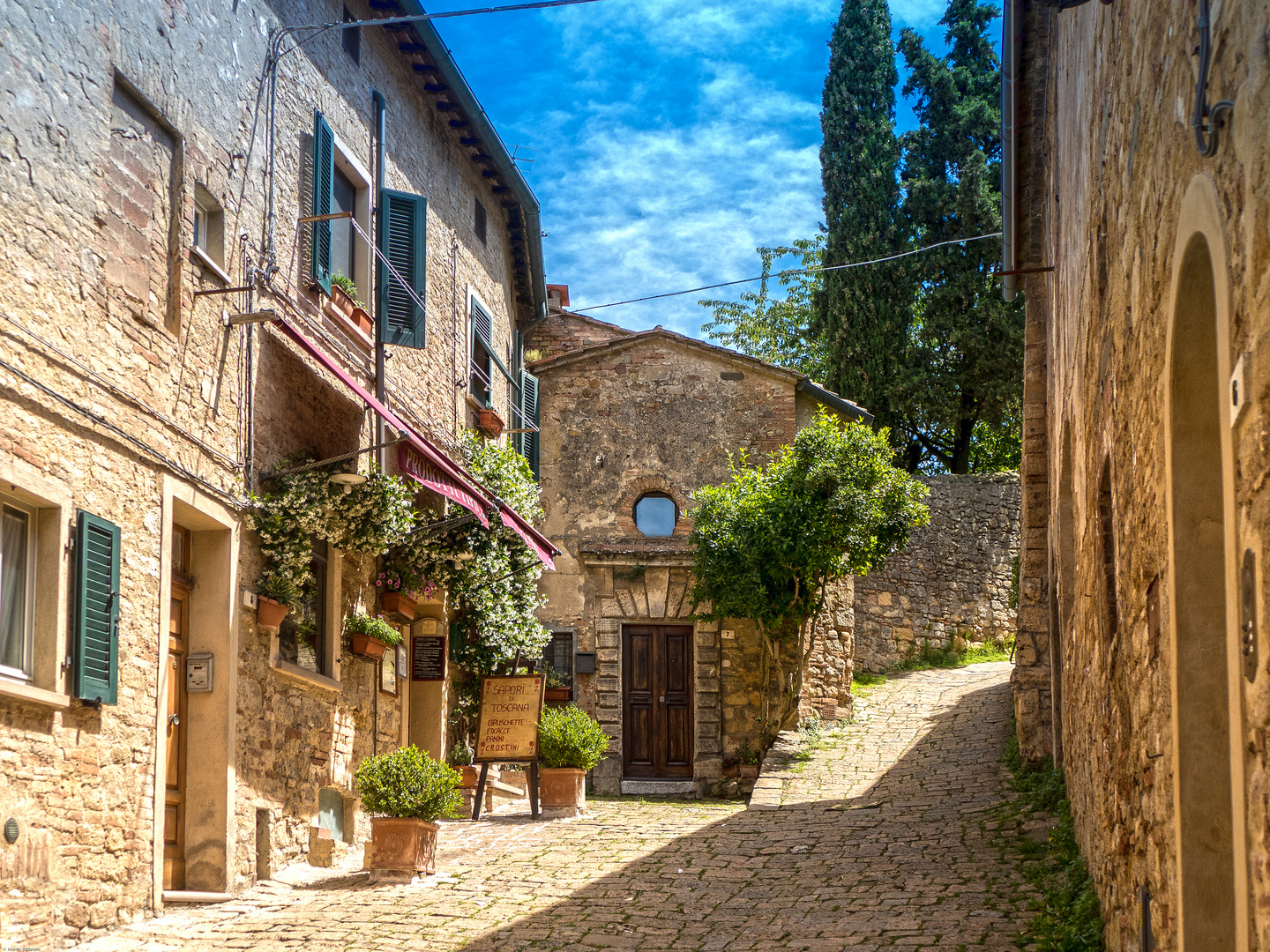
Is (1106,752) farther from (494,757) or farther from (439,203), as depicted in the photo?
(439,203)

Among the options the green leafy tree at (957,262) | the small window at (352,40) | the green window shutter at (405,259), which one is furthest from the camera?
the green leafy tree at (957,262)

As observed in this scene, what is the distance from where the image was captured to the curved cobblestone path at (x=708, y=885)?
685 centimetres

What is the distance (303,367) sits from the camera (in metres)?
9.73

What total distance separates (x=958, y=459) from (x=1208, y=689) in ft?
73.9

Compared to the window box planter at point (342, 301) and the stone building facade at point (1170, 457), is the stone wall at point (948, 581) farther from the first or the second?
the stone building facade at point (1170, 457)

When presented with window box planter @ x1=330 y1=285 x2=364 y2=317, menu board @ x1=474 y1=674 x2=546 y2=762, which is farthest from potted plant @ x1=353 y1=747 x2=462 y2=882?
window box planter @ x1=330 y1=285 x2=364 y2=317

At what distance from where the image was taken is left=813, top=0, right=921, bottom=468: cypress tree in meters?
24.3

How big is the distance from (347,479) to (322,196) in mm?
2371

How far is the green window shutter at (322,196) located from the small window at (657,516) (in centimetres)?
758

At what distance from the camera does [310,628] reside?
9.77 meters

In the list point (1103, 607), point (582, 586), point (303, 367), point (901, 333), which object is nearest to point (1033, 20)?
point (1103, 607)

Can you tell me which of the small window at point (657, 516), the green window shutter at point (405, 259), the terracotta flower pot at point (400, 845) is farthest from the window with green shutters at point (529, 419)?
the terracotta flower pot at point (400, 845)

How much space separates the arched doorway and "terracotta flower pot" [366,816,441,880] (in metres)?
5.88

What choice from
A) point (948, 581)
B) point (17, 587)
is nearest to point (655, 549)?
point (948, 581)
